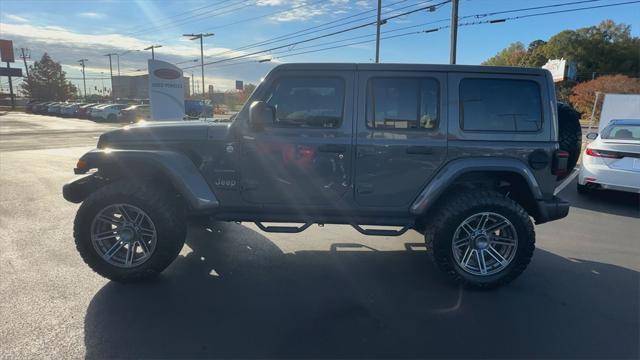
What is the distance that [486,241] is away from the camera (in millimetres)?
3701

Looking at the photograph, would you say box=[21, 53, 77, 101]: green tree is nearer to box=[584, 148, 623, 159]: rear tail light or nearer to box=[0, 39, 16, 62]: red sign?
box=[0, 39, 16, 62]: red sign

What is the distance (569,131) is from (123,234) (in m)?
4.47

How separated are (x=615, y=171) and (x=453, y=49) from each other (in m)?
10.7

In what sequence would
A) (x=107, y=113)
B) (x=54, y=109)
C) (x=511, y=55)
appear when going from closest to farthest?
(x=107, y=113) → (x=54, y=109) → (x=511, y=55)

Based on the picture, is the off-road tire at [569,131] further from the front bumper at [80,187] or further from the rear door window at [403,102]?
the front bumper at [80,187]

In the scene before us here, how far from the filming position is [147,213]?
3559 millimetres

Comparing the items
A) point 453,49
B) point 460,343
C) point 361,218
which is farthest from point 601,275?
point 453,49

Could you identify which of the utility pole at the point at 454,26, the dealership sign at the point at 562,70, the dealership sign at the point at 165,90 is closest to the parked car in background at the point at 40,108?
the dealership sign at the point at 165,90


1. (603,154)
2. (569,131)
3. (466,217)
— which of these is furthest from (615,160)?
(466,217)

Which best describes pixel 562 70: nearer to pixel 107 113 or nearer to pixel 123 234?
pixel 123 234

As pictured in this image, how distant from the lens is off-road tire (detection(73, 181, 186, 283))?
11.7 ft

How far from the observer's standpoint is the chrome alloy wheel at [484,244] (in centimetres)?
366

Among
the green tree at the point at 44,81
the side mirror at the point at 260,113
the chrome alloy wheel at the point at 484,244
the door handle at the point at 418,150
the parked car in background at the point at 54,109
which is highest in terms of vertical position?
the green tree at the point at 44,81

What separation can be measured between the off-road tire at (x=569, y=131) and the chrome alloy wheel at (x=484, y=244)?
105cm
